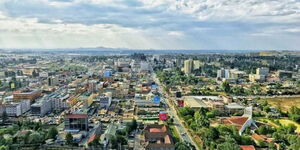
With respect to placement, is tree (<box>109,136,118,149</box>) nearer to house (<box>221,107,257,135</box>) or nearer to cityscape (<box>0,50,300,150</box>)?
cityscape (<box>0,50,300,150</box>)

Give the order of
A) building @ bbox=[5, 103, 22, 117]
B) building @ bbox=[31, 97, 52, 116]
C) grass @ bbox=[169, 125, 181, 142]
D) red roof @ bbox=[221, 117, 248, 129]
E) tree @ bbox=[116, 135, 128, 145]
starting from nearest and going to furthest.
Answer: tree @ bbox=[116, 135, 128, 145] → grass @ bbox=[169, 125, 181, 142] → red roof @ bbox=[221, 117, 248, 129] → building @ bbox=[5, 103, 22, 117] → building @ bbox=[31, 97, 52, 116]

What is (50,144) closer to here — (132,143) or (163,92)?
(132,143)

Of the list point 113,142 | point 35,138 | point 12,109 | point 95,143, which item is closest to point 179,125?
point 113,142

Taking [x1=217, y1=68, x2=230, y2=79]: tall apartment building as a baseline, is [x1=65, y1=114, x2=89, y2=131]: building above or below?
below

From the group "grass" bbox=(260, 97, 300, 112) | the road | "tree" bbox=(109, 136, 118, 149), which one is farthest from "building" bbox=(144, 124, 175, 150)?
"grass" bbox=(260, 97, 300, 112)

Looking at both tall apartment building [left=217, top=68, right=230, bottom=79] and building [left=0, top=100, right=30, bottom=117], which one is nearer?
building [left=0, top=100, right=30, bottom=117]

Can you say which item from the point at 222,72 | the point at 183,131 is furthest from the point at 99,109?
the point at 222,72

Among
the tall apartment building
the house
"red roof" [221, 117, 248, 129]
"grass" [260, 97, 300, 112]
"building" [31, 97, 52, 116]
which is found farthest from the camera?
the tall apartment building

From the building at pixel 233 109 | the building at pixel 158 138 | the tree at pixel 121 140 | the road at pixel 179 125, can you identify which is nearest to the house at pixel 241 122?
the road at pixel 179 125
